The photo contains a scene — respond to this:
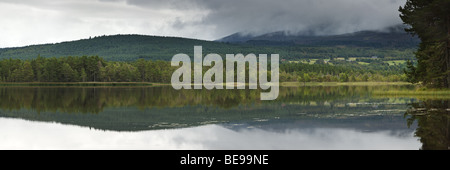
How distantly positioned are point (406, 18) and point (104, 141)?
43413 millimetres

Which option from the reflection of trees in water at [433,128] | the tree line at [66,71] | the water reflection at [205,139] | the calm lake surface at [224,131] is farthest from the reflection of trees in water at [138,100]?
the tree line at [66,71]

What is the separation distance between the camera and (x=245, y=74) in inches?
7032

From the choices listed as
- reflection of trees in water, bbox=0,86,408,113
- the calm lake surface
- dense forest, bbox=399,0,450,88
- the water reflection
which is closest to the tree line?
reflection of trees in water, bbox=0,86,408,113

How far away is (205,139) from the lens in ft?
64.5

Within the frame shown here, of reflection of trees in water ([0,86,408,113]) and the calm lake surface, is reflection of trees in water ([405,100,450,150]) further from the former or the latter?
reflection of trees in water ([0,86,408,113])

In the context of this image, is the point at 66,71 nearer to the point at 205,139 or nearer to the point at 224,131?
the point at 224,131

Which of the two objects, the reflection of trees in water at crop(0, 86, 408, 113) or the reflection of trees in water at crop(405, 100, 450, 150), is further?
the reflection of trees in water at crop(0, 86, 408, 113)

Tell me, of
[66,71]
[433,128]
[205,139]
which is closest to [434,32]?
[433,128]

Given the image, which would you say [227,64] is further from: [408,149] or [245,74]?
[408,149]

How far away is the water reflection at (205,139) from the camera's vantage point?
1789cm

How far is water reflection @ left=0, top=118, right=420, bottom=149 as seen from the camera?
17891mm
